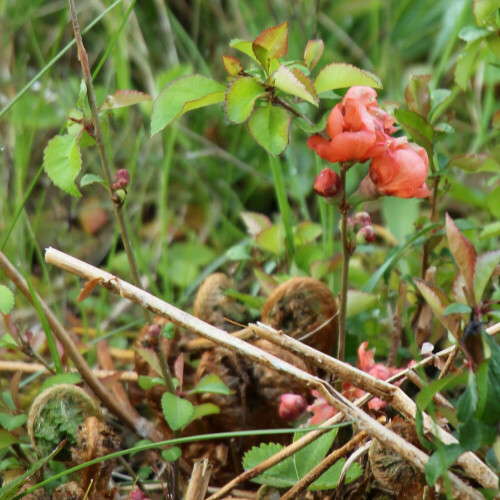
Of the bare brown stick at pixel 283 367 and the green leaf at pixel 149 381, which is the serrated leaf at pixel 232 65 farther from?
the green leaf at pixel 149 381

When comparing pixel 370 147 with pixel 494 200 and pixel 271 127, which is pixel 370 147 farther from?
pixel 494 200

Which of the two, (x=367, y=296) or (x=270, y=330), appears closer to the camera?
(x=270, y=330)

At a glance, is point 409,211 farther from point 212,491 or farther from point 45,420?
point 45,420

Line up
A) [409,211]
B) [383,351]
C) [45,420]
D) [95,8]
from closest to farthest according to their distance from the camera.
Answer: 1. [45,420]
2. [383,351]
3. [409,211]
4. [95,8]

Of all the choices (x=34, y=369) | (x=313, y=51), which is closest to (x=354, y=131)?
(x=313, y=51)

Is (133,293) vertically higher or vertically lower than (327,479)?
higher

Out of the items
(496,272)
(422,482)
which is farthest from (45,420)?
(496,272)

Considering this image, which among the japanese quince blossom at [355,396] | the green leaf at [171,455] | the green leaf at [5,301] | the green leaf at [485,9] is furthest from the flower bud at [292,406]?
the green leaf at [485,9]
